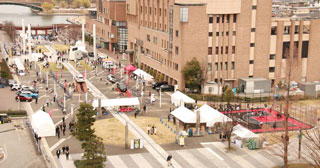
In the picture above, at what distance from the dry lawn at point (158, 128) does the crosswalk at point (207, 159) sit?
4.27 metres

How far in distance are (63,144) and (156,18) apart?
4547 cm

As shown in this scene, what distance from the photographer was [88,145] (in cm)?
4659

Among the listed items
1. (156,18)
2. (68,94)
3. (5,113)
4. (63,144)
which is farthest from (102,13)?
(63,144)

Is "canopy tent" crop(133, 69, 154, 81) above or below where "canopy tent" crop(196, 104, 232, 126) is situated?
above

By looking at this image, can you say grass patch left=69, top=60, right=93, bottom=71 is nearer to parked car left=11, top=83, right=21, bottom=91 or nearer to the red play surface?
parked car left=11, top=83, right=21, bottom=91

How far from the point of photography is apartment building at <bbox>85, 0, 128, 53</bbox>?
129 m

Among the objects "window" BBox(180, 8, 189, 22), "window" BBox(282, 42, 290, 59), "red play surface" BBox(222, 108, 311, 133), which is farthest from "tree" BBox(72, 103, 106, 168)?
"window" BBox(282, 42, 290, 59)

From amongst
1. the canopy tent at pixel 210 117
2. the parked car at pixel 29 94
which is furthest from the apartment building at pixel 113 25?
the canopy tent at pixel 210 117

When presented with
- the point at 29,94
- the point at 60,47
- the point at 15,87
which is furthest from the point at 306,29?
the point at 60,47

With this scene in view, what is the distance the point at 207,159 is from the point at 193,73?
3069cm

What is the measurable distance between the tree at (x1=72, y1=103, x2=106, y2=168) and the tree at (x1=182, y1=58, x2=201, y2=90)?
31264mm

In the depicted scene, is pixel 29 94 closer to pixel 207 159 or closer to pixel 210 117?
pixel 210 117

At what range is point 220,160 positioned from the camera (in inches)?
2108

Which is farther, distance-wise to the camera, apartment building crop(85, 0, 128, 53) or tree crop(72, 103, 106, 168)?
apartment building crop(85, 0, 128, 53)
